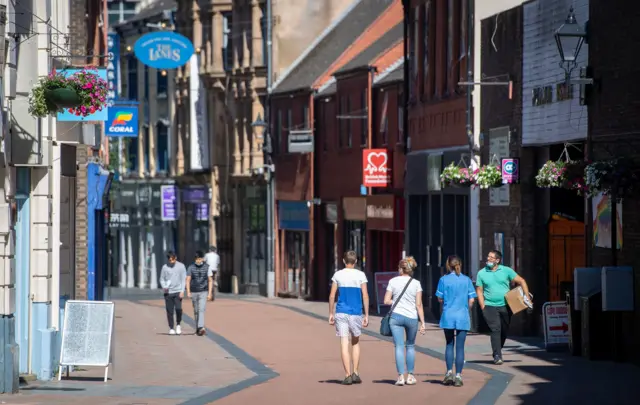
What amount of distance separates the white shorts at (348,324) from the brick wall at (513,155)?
10.5 metres

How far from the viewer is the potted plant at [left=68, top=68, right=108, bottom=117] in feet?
62.9

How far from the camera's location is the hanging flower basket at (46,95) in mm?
18828

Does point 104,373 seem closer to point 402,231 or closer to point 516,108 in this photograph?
point 516,108

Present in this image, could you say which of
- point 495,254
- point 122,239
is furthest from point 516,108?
point 122,239

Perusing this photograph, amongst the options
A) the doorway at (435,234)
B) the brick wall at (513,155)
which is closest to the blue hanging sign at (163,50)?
the doorway at (435,234)

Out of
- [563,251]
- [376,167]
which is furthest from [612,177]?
[376,167]

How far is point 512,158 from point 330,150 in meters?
20.7

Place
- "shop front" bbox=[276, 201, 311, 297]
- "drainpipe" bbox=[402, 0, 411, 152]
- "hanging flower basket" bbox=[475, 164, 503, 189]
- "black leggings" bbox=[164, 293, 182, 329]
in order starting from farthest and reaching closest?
"shop front" bbox=[276, 201, 311, 297] → "drainpipe" bbox=[402, 0, 411, 152] → "black leggings" bbox=[164, 293, 182, 329] → "hanging flower basket" bbox=[475, 164, 503, 189]

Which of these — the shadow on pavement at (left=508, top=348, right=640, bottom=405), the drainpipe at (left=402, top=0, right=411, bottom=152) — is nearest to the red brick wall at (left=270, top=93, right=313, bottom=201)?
the drainpipe at (left=402, top=0, right=411, bottom=152)

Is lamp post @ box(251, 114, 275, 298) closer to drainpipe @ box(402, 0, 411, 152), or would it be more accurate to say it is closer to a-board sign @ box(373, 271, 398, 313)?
drainpipe @ box(402, 0, 411, 152)

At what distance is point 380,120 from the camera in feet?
149

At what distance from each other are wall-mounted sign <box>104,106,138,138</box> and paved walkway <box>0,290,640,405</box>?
5.35 m

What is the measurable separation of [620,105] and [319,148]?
2781cm

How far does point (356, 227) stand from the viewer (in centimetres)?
4809
